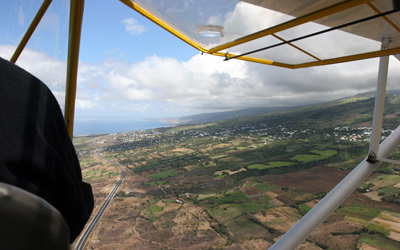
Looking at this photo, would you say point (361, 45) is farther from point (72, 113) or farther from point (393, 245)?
point (393, 245)

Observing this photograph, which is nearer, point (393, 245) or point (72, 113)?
point (72, 113)

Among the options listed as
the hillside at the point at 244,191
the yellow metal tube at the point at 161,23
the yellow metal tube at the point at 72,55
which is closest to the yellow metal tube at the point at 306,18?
the yellow metal tube at the point at 161,23

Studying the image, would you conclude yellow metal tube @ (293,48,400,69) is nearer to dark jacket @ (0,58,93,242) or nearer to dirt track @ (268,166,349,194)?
dark jacket @ (0,58,93,242)

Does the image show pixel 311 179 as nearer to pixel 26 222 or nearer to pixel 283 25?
pixel 283 25

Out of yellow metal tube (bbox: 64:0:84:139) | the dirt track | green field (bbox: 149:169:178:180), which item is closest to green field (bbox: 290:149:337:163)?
the dirt track

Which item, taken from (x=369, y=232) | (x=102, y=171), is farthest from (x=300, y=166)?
(x=102, y=171)
